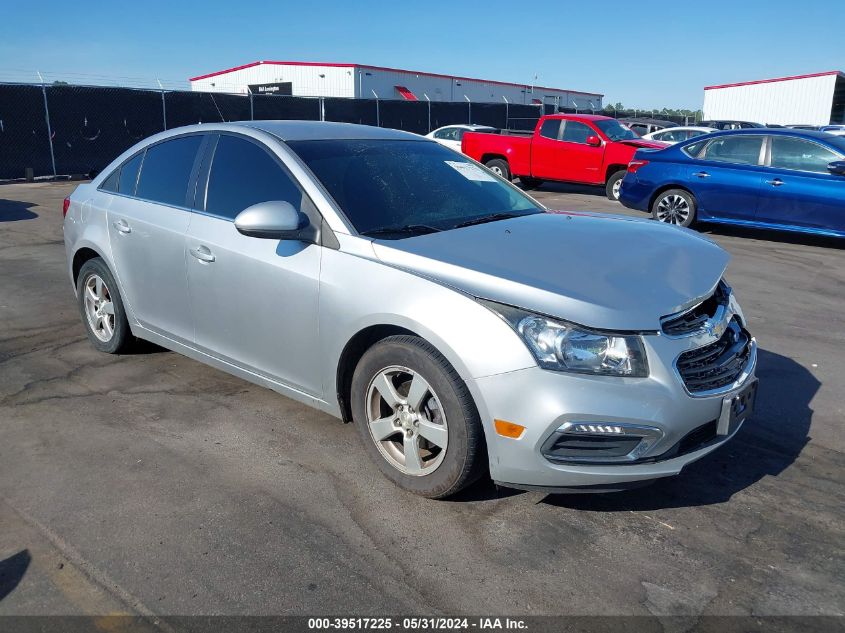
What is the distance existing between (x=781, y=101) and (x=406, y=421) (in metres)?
49.7

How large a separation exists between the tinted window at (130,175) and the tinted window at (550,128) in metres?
12.1

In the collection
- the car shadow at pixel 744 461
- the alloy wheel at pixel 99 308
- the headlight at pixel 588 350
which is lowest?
the car shadow at pixel 744 461

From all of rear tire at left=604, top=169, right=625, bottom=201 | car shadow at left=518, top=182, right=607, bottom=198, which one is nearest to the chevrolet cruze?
rear tire at left=604, top=169, right=625, bottom=201

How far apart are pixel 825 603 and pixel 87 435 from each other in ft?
11.9

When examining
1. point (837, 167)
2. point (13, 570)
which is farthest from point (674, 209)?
point (13, 570)

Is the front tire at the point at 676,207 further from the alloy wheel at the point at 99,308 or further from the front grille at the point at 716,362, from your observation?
the alloy wheel at the point at 99,308

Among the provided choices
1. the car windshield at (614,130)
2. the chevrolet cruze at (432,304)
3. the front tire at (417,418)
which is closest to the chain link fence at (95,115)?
the car windshield at (614,130)

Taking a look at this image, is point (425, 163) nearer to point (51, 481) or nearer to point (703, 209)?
point (51, 481)

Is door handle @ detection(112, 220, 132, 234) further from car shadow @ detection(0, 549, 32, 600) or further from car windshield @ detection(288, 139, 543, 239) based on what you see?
car shadow @ detection(0, 549, 32, 600)

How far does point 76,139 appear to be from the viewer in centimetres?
2003

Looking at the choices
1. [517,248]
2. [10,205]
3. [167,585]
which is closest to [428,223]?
[517,248]

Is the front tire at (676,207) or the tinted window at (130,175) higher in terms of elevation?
the tinted window at (130,175)

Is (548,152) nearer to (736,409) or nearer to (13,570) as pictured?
(736,409)

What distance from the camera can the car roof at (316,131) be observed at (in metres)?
4.29
